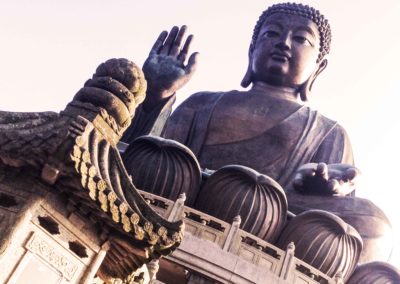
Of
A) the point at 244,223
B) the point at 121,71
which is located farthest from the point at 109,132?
the point at 244,223

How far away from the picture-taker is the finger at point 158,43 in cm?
966

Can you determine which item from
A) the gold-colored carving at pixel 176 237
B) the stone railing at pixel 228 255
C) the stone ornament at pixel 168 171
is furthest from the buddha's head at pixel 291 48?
the gold-colored carving at pixel 176 237

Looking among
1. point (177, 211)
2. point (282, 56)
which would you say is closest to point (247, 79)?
point (282, 56)

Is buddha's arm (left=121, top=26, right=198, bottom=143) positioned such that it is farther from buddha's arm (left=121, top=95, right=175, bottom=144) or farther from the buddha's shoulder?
the buddha's shoulder

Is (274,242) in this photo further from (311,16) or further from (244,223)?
(311,16)

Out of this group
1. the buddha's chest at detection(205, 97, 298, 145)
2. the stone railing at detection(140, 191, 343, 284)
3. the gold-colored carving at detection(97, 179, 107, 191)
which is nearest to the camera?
the gold-colored carving at detection(97, 179, 107, 191)

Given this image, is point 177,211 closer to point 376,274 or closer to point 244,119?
point 376,274

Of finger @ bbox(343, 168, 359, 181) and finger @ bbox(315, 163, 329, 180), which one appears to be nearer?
finger @ bbox(315, 163, 329, 180)

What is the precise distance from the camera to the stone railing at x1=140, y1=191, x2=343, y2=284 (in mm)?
5492

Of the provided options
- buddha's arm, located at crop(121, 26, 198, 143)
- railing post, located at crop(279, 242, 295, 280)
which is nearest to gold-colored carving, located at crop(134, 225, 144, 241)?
railing post, located at crop(279, 242, 295, 280)

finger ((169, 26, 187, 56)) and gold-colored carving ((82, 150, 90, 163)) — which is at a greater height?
finger ((169, 26, 187, 56))

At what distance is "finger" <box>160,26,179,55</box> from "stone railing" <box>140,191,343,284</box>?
13.3 ft

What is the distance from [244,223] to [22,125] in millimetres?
4407

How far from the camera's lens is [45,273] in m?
2.69
